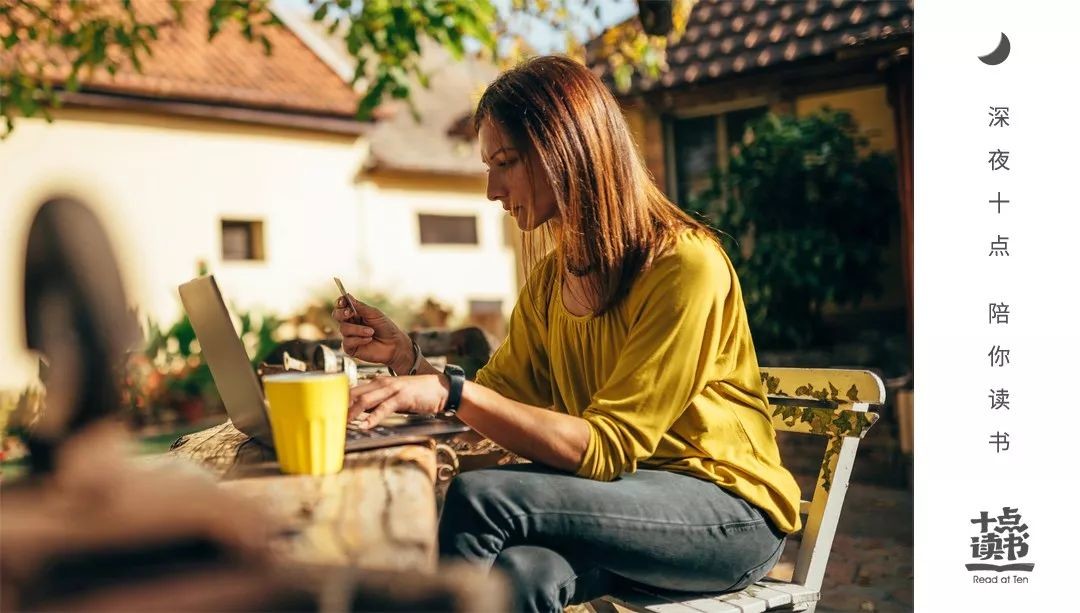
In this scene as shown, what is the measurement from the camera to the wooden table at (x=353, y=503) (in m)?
1.14

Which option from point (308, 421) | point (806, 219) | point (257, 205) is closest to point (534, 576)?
point (308, 421)

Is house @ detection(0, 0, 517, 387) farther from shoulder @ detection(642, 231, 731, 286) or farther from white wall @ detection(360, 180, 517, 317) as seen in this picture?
shoulder @ detection(642, 231, 731, 286)

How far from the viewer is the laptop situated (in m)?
1.62

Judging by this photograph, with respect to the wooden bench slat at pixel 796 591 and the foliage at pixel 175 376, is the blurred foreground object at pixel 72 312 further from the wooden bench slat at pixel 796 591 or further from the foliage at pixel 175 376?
the foliage at pixel 175 376

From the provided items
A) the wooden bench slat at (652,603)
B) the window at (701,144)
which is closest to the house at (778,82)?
the window at (701,144)

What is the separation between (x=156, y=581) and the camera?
1002 millimetres

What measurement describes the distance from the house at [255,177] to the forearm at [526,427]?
36.0 ft

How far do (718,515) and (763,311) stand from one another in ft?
18.6

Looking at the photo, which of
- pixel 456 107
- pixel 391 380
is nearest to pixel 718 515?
pixel 391 380

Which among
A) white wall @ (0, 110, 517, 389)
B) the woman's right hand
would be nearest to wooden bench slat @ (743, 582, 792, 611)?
the woman's right hand

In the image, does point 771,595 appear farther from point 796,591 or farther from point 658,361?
point 658,361

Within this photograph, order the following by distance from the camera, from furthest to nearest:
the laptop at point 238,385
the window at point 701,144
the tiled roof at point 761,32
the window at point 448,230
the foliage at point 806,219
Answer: the window at point 448,230
the window at point 701,144
the tiled roof at point 761,32
the foliage at point 806,219
the laptop at point 238,385

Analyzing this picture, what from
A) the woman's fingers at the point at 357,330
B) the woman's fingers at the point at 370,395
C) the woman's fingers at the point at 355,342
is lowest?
the woman's fingers at the point at 370,395
